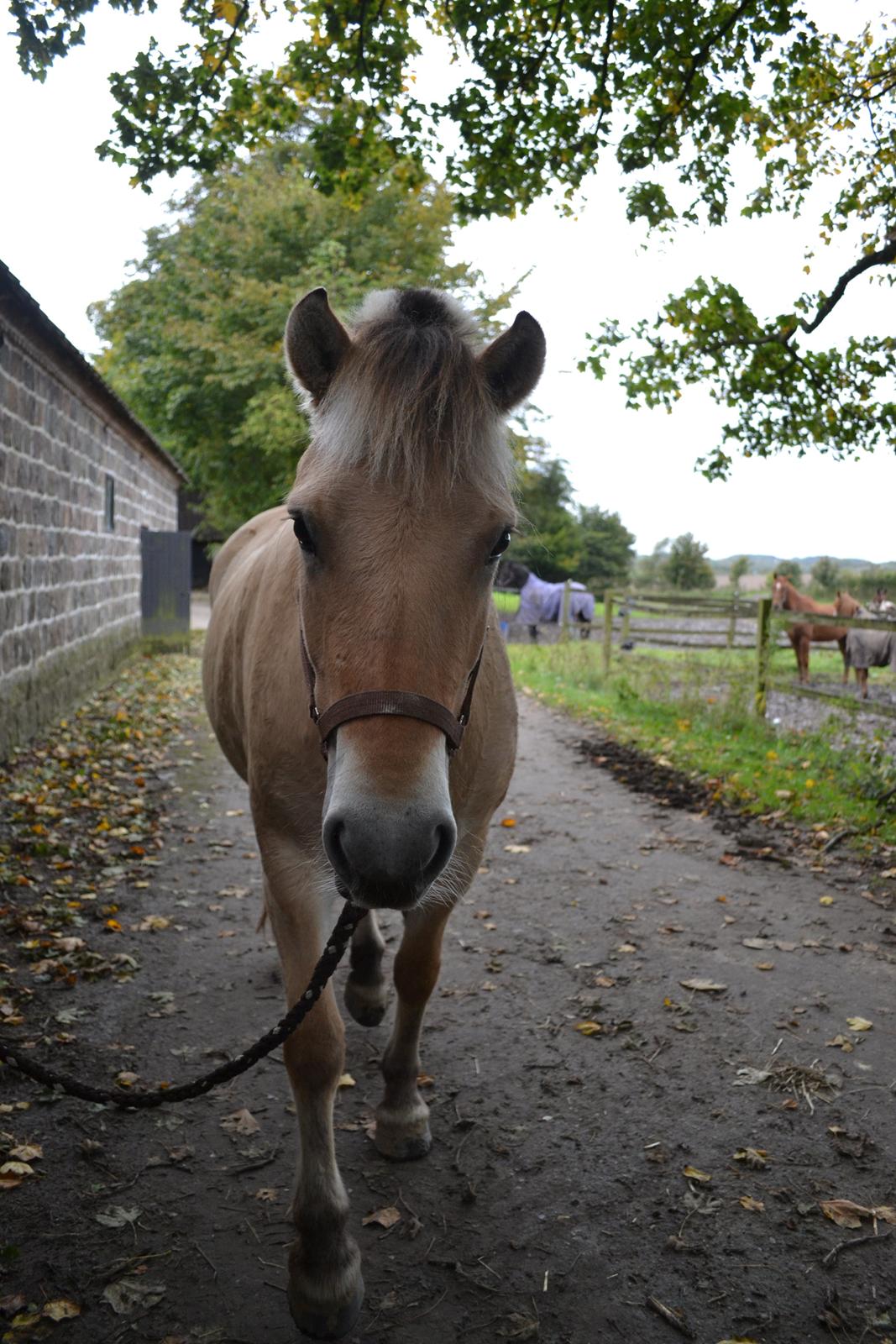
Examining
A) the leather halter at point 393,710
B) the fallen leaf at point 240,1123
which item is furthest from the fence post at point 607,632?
the leather halter at point 393,710

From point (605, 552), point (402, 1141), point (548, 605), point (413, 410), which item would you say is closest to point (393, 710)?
point (413, 410)

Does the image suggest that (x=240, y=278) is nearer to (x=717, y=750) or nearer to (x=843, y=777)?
(x=717, y=750)

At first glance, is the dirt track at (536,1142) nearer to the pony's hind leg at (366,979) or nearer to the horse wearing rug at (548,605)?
the pony's hind leg at (366,979)

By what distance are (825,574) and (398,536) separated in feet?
129

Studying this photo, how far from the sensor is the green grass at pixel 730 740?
6574 mm

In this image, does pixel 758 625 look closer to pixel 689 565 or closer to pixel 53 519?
pixel 53 519

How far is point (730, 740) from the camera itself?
8.88 meters

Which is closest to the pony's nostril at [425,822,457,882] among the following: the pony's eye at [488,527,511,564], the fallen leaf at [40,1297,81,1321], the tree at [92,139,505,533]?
the pony's eye at [488,527,511,564]

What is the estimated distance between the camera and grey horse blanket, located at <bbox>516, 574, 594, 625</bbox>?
2469cm

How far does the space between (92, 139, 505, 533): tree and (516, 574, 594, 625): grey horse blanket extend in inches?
318

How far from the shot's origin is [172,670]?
48.9 feet

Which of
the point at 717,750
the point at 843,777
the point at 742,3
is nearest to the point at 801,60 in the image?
the point at 742,3

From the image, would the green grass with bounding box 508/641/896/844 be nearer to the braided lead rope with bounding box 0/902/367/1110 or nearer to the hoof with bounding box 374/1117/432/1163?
the hoof with bounding box 374/1117/432/1163

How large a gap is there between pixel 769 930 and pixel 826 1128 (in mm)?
1721
